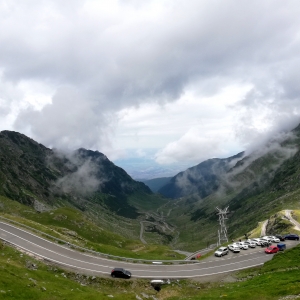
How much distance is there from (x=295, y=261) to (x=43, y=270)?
165 feet

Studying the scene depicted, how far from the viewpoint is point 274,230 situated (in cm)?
11750

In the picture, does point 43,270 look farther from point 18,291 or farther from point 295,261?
point 295,261

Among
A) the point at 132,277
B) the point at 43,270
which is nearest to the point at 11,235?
the point at 43,270

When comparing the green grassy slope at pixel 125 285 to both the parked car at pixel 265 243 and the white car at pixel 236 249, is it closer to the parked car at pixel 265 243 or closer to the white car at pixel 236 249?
the white car at pixel 236 249

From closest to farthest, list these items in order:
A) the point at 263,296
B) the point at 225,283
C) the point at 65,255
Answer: the point at 263,296
the point at 225,283
the point at 65,255

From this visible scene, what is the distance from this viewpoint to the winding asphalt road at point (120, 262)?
202ft

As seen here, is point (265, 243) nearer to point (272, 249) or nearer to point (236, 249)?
point (272, 249)

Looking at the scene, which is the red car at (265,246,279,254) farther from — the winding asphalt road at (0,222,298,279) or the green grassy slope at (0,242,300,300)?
the green grassy slope at (0,242,300,300)

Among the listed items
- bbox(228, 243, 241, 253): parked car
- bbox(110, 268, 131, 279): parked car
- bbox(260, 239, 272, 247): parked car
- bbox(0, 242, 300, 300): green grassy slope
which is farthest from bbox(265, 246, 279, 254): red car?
bbox(110, 268, 131, 279): parked car

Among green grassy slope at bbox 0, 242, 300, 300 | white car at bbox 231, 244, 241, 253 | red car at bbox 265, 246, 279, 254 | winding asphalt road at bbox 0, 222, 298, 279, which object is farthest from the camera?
white car at bbox 231, 244, 241, 253

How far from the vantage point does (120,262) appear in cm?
6744

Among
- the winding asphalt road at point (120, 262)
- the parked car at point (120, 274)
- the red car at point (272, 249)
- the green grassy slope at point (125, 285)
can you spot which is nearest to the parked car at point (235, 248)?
the winding asphalt road at point (120, 262)

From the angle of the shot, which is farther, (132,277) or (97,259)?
(97,259)

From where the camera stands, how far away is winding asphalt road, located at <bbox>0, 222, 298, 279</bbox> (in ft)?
202
